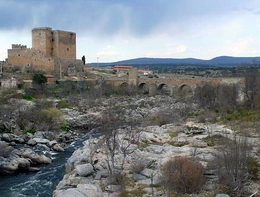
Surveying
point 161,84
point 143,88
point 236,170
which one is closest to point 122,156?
point 236,170

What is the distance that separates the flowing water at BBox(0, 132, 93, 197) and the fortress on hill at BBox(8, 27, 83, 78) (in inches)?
1279

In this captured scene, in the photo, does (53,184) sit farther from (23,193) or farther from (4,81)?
(4,81)

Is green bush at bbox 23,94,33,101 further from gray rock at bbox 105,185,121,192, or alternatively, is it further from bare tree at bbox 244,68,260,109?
gray rock at bbox 105,185,121,192

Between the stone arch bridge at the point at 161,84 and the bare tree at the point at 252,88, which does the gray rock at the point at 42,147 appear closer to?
the bare tree at the point at 252,88

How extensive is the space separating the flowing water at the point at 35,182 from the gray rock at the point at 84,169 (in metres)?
1.63

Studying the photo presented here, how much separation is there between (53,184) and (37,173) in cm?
219

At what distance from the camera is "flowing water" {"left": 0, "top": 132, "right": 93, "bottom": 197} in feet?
47.4

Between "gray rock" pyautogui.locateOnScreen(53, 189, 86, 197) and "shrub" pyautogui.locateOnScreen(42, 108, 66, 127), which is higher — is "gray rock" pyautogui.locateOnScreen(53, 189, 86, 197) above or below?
above

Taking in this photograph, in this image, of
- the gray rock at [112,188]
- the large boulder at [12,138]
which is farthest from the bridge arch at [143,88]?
the gray rock at [112,188]

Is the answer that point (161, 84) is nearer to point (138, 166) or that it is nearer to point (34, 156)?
point (34, 156)

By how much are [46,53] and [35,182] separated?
37.4 metres

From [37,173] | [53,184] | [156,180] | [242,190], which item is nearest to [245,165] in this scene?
[242,190]

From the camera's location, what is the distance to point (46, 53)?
167ft

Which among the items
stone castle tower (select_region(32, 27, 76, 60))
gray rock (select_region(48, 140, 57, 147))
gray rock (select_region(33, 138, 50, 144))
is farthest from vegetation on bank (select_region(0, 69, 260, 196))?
stone castle tower (select_region(32, 27, 76, 60))
